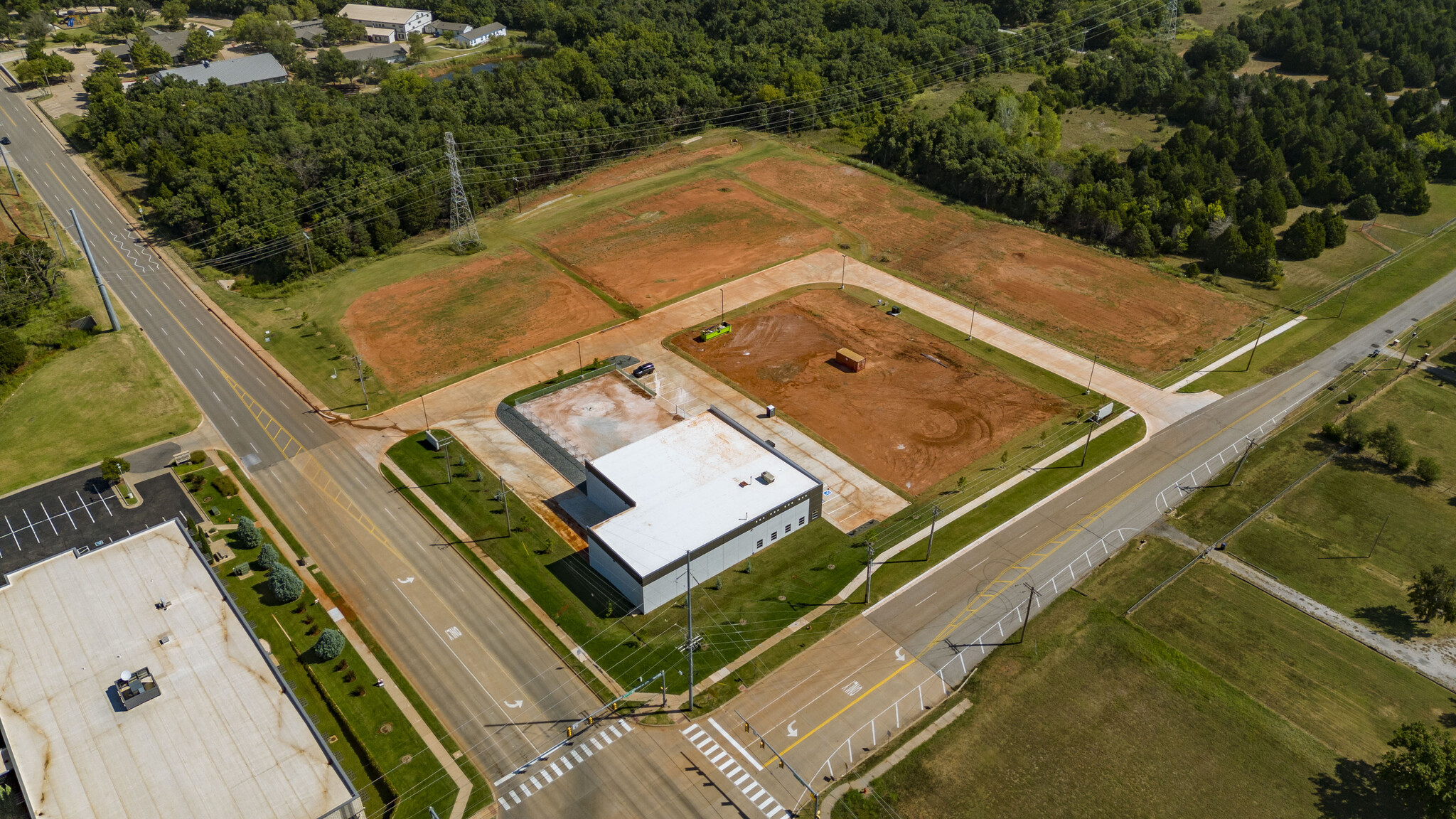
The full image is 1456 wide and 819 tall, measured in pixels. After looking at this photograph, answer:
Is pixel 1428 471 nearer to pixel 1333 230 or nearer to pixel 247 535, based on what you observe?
pixel 1333 230

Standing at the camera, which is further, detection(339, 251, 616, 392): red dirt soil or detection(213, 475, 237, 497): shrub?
detection(339, 251, 616, 392): red dirt soil

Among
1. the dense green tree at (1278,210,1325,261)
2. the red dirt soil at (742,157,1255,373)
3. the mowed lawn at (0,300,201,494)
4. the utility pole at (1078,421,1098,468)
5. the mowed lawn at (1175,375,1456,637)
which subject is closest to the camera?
the mowed lawn at (1175,375,1456,637)

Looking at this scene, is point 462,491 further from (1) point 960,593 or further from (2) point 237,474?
(1) point 960,593

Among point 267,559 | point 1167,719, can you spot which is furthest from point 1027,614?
point 267,559

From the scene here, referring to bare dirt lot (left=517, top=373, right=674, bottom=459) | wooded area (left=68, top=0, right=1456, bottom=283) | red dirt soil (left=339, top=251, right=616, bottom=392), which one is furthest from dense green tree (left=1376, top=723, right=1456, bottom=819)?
red dirt soil (left=339, top=251, right=616, bottom=392)

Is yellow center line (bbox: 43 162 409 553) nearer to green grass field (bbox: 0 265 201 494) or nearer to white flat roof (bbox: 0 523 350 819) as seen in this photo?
green grass field (bbox: 0 265 201 494)

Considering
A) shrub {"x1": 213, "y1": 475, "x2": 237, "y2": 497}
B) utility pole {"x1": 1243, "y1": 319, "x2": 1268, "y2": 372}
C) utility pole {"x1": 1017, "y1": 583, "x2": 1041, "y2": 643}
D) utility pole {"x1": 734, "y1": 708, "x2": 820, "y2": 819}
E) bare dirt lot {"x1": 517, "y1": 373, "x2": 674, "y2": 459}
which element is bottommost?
utility pole {"x1": 734, "y1": 708, "x2": 820, "y2": 819}

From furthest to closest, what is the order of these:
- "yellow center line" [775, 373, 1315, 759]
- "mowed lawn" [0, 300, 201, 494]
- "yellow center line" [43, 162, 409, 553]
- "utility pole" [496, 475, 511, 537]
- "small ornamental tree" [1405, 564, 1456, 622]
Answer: "mowed lawn" [0, 300, 201, 494] → "yellow center line" [43, 162, 409, 553] → "utility pole" [496, 475, 511, 537] → "small ornamental tree" [1405, 564, 1456, 622] → "yellow center line" [775, 373, 1315, 759]

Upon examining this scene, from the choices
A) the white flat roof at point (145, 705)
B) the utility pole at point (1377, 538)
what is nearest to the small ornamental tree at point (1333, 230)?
the utility pole at point (1377, 538)
